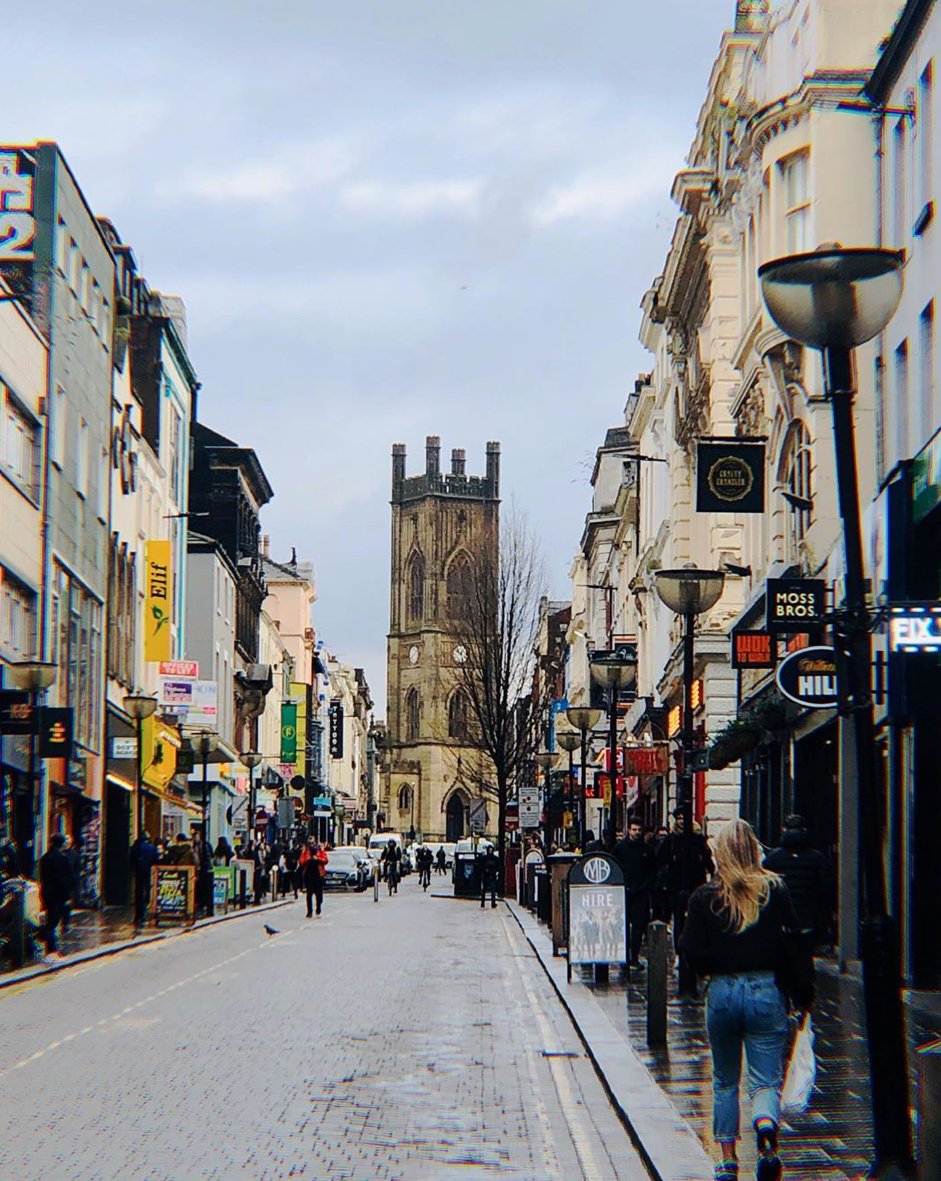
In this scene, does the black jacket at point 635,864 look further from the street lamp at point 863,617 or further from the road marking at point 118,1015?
the street lamp at point 863,617

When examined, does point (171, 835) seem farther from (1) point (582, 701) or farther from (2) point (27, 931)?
(2) point (27, 931)

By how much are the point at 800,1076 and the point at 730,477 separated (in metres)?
23.5

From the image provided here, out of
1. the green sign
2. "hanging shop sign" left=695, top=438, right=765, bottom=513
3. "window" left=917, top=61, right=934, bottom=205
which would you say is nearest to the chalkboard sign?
"hanging shop sign" left=695, top=438, right=765, bottom=513

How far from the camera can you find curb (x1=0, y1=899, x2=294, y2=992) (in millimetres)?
23695

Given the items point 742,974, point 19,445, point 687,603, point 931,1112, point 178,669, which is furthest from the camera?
point 178,669

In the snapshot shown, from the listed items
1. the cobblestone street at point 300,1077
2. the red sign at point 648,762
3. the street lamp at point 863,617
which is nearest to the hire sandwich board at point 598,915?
the cobblestone street at point 300,1077

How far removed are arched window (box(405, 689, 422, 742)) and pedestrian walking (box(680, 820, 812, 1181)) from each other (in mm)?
163849

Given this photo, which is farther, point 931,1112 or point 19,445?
point 19,445

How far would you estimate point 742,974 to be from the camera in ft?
31.3

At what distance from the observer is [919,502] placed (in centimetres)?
2094

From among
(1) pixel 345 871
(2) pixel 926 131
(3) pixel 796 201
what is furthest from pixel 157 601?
(2) pixel 926 131

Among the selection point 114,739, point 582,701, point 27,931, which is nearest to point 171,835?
point 114,739

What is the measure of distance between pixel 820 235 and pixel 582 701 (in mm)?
59470

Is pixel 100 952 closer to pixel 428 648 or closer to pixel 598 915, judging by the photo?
pixel 598 915
